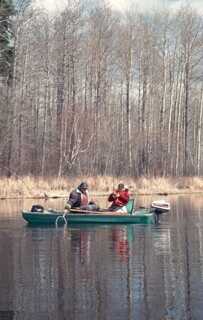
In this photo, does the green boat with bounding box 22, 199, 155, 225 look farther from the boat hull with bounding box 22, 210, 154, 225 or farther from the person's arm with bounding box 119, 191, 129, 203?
the person's arm with bounding box 119, 191, 129, 203

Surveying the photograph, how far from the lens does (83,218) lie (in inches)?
1000

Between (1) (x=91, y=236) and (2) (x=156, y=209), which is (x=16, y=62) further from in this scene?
(1) (x=91, y=236)

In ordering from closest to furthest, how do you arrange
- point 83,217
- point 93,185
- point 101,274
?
point 101,274, point 83,217, point 93,185

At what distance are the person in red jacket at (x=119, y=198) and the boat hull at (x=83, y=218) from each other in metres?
0.61

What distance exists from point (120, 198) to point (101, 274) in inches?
495

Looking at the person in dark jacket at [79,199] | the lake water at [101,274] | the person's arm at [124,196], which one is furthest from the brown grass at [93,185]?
the lake water at [101,274]

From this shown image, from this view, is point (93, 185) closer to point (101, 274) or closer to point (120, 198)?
point (120, 198)

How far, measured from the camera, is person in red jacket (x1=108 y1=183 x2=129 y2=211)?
84.4 feet

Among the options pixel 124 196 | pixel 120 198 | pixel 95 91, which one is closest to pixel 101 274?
pixel 124 196

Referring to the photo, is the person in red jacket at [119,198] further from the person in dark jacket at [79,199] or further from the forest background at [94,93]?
the forest background at [94,93]

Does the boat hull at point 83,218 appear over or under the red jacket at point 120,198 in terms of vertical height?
under

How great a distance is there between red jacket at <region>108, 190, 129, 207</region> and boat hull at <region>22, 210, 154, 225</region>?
69 centimetres

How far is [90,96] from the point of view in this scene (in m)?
57.2

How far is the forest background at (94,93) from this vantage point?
48.2 m
